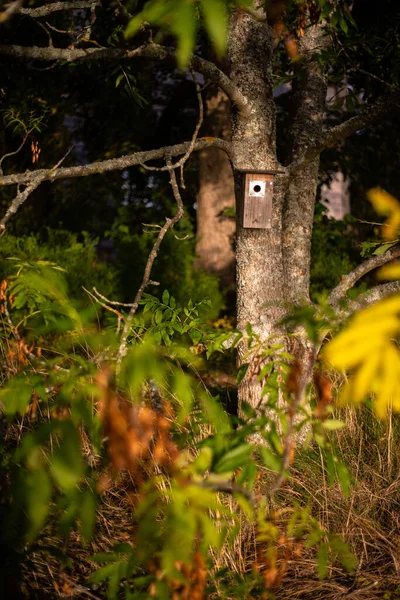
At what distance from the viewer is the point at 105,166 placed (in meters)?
3.40

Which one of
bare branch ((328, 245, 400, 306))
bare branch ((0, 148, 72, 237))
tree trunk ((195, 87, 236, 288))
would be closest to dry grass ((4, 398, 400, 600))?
bare branch ((328, 245, 400, 306))

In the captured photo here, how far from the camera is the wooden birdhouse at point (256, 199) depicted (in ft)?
12.1

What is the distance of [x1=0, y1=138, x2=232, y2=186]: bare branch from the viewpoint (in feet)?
9.96

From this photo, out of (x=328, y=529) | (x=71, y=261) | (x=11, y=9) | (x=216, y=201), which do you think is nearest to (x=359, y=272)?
(x=328, y=529)

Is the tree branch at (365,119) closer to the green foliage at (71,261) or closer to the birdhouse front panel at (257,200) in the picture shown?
the birdhouse front panel at (257,200)

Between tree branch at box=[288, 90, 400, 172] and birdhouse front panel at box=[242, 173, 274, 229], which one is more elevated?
tree branch at box=[288, 90, 400, 172]

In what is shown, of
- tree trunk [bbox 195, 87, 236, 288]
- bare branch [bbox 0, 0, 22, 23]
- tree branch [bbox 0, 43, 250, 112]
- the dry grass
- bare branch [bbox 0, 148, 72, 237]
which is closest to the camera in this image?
bare branch [bbox 0, 0, 22, 23]

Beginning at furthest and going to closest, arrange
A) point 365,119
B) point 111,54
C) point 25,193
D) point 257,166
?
Answer: point 257,166
point 365,119
point 111,54
point 25,193

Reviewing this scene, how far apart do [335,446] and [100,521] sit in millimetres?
1353

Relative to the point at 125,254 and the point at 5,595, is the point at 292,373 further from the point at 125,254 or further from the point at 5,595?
the point at 125,254

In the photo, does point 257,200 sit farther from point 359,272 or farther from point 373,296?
point 373,296

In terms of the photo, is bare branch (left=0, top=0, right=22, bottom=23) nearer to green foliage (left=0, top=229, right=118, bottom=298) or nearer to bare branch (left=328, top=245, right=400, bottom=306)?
bare branch (left=328, top=245, right=400, bottom=306)

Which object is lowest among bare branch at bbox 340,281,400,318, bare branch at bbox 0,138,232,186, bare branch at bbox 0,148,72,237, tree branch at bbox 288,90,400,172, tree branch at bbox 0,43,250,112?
bare branch at bbox 340,281,400,318

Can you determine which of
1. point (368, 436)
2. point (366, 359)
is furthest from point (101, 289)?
point (366, 359)
